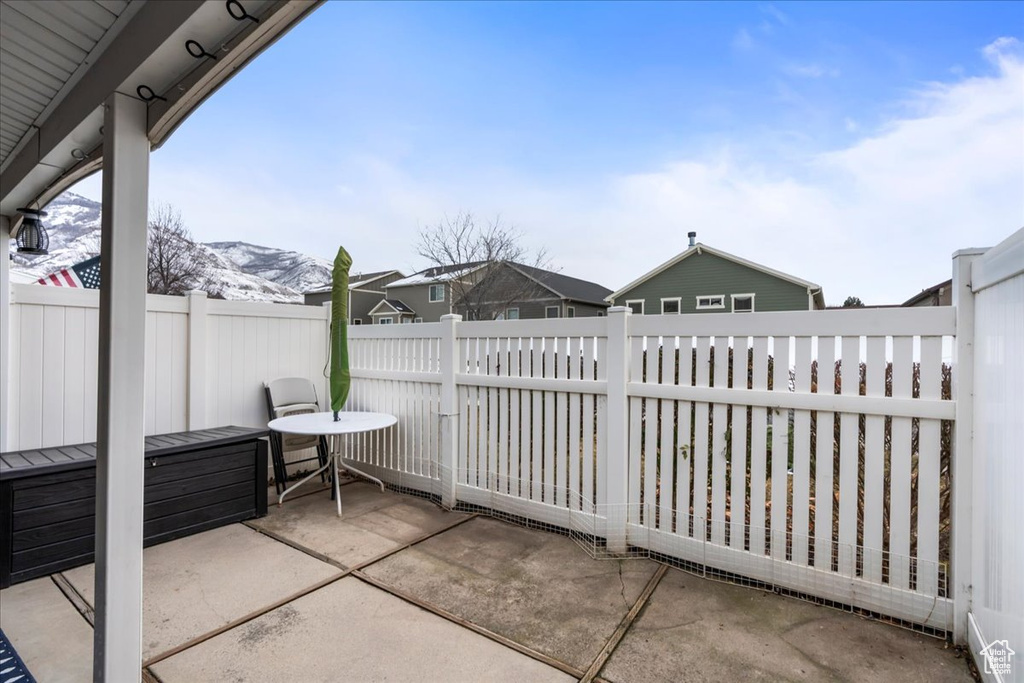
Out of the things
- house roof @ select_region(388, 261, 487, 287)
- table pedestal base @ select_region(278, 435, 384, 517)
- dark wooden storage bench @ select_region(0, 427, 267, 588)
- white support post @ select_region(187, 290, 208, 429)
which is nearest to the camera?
dark wooden storage bench @ select_region(0, 427, 267, 588)

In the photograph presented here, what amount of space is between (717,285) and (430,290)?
11.0 metres

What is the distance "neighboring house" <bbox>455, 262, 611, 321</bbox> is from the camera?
49.4ft

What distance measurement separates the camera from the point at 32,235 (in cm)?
278

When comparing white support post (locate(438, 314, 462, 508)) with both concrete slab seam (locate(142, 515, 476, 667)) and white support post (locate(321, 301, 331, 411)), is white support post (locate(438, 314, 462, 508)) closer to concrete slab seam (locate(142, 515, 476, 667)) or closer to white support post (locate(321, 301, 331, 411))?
concrete slab seam (locate(142, 515, 476, 667))

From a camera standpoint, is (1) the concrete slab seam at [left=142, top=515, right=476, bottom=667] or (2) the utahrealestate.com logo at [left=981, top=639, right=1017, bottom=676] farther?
(1) the concrete slab seam at [left=142, top=515, right=476, bottom=667]

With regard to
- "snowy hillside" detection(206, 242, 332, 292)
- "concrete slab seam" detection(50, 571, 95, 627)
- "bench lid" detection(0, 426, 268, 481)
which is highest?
"snowy hillside" detection(206, 242, 332, 292)

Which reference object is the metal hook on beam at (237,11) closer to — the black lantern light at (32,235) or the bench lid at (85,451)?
the bench lid at (85,451)

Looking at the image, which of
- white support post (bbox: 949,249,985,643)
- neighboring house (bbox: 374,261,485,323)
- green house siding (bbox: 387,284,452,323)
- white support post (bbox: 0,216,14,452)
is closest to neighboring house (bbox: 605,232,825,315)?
neighboring house (bbox: 374,261,485,323)

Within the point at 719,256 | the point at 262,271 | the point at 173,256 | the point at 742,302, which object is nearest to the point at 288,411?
the point at 173,256

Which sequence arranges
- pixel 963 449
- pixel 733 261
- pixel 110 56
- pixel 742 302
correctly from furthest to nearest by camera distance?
pixel 742 302 → pixel 733 261 → pixel 963 449 → pixel 110 56

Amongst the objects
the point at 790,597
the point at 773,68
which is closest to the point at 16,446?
the point at 790,597

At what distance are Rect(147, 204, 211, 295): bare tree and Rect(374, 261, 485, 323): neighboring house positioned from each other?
6.92 m

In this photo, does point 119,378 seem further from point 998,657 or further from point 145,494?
point 998,657

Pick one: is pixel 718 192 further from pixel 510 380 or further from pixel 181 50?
pixel 181 50
